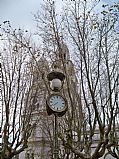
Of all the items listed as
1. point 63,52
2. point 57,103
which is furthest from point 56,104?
point 63,52

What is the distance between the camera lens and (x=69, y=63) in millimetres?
11102

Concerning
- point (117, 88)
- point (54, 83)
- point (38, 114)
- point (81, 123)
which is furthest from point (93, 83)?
point (38, 114)

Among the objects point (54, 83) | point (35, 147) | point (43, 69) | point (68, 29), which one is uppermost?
point (68, 29)

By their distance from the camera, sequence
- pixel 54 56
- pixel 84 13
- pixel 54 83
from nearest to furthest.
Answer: pixel 54 83
pixel 84 13
pixel 54 56

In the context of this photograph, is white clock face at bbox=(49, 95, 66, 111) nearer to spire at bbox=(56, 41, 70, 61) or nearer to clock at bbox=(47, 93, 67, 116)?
clock at bbox=(47, 93, 67, 116)

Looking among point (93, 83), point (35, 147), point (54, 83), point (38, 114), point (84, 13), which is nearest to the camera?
point (54, 83)

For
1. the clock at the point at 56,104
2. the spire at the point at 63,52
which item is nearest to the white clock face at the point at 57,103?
the clock at the point at 56,104

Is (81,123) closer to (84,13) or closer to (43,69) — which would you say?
(43,69)

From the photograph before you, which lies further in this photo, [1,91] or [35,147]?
[35,147]

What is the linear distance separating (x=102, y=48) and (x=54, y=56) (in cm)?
196

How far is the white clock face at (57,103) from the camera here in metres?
6.47

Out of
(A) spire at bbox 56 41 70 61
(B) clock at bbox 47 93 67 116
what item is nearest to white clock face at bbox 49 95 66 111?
(B) clock at bbox 47 93 67 116

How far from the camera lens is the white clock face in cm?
647

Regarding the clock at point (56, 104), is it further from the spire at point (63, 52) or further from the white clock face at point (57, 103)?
the spire at point (63, 52)
